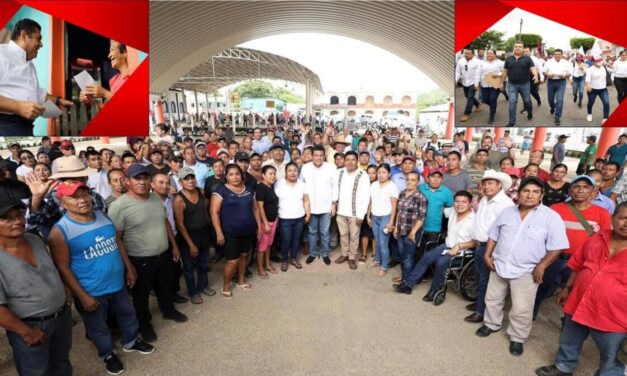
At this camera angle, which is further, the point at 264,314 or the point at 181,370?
the point at 264,314

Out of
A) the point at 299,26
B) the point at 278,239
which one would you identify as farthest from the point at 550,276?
the point at 299,26

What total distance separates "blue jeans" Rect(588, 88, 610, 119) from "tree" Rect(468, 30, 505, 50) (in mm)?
1193

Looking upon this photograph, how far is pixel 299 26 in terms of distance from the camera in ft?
49.4

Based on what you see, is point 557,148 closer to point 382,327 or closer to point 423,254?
point 423,254

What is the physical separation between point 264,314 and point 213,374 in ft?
2.96

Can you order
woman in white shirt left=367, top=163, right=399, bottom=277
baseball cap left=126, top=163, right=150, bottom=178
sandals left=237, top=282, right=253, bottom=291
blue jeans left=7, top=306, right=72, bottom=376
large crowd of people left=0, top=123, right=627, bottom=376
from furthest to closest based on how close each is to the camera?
1. woman in white shirt left=367, top=163, right=399, bottom=277
2. sandals left=237, top=282, right=253, bottom=291
3. baseball cap left=126, top=163, right=150, bottom=178
4. large crowd of people left=0, top=123, right=627, bottom=376
5. blue jeans left=7, top=306, right=72, bottom=376

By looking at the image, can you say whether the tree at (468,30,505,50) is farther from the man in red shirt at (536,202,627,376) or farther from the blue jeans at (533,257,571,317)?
the blue jeans at (533,257,571,317)

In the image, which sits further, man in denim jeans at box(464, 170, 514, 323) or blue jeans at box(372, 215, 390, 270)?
blue jeans at box(372, 215, 390, 270)

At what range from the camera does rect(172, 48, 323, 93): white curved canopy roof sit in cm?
2228

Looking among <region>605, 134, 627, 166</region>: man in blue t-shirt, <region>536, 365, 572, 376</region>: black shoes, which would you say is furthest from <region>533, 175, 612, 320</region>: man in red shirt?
<region>605, 134, 627, 166</region>: man in blue t-shirt

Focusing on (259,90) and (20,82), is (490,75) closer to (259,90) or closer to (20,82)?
(20,82)

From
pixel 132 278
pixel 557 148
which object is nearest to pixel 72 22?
pixel 132 278

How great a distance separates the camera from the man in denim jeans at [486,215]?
3.24 meters

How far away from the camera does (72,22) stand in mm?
3572
